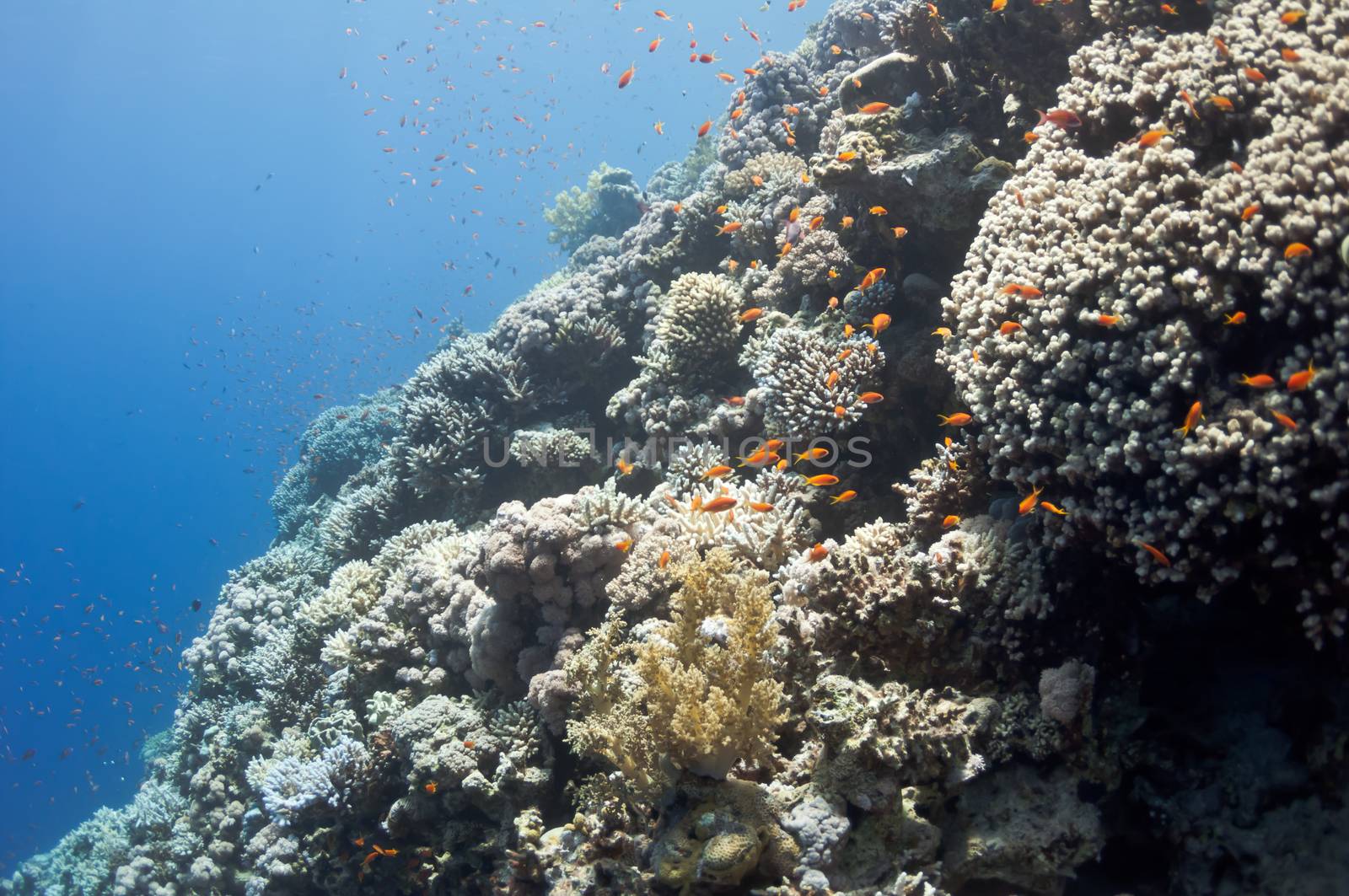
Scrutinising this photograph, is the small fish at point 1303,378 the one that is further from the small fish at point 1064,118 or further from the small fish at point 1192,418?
the small fish at point 1064,118

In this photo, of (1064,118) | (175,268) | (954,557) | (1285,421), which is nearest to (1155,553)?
(1285,421)

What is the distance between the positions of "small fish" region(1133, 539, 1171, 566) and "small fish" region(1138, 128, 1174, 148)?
2.59m

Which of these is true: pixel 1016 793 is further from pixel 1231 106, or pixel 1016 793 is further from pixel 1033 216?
pixel 1231 106

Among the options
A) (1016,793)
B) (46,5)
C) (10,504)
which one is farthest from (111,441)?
(1016,793)

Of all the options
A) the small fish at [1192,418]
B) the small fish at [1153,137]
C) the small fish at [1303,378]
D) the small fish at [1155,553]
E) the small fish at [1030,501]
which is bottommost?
the small fish at [1155,553]

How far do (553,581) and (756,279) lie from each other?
4.78 m

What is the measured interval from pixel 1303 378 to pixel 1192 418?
438mm

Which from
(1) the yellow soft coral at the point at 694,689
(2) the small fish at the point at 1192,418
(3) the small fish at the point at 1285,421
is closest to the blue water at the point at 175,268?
(1) the yellow soft coral at the point at 694,689

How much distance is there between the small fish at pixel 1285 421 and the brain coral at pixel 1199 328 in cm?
3

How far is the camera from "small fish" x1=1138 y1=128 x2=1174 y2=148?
4.08 metres

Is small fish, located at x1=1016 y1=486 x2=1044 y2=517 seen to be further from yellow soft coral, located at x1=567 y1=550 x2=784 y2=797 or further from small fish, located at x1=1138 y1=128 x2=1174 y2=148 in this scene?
small fish, located at x1=1138 y1=128 x2=1174 y2=148

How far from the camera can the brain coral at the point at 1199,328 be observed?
9.93 feet

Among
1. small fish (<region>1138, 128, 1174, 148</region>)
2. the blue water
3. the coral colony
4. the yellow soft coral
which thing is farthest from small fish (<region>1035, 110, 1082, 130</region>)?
the blue water

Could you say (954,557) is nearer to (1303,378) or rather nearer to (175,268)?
(1303,378)
